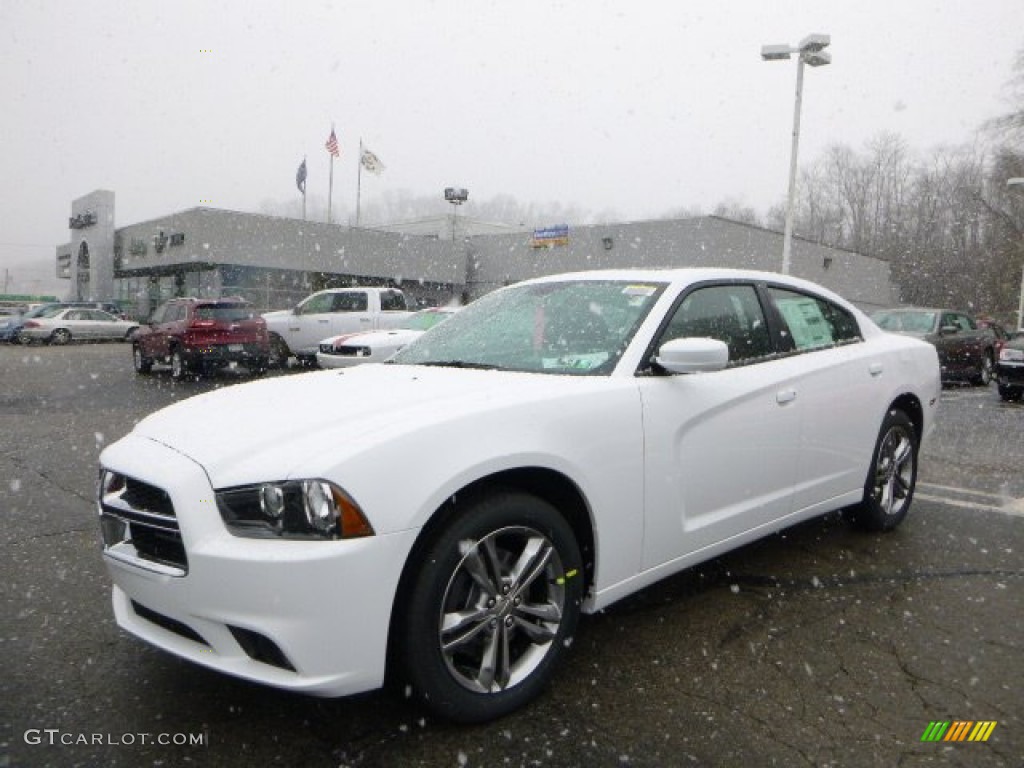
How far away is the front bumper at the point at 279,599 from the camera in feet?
7.10

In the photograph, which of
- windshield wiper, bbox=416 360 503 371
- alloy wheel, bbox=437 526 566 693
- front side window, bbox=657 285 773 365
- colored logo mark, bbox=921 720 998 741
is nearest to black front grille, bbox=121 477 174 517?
alloy wheel, bbox=437 526 566 693

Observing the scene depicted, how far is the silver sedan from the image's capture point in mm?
26734

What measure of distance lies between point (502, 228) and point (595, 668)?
46.0 metres

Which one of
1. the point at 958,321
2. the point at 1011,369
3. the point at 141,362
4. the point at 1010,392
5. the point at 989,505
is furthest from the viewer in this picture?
the point at 958,321

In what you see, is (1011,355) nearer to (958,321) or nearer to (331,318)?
(958,321)

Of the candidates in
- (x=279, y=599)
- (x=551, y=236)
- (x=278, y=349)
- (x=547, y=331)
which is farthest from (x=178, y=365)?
(x=551, y=236)

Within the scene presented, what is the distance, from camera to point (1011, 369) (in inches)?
523

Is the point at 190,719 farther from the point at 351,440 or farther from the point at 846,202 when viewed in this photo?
the point at 846,202

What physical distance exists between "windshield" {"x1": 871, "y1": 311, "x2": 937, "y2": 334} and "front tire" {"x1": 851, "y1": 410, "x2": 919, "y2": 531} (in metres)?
11.7

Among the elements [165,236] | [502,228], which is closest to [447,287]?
[502,228]

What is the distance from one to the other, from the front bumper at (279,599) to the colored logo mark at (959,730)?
1.80 metres

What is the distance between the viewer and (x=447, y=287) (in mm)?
40500

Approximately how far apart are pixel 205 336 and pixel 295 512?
13341 mm

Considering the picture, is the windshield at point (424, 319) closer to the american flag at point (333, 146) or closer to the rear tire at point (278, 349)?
the rear tire at point (278, 349)
